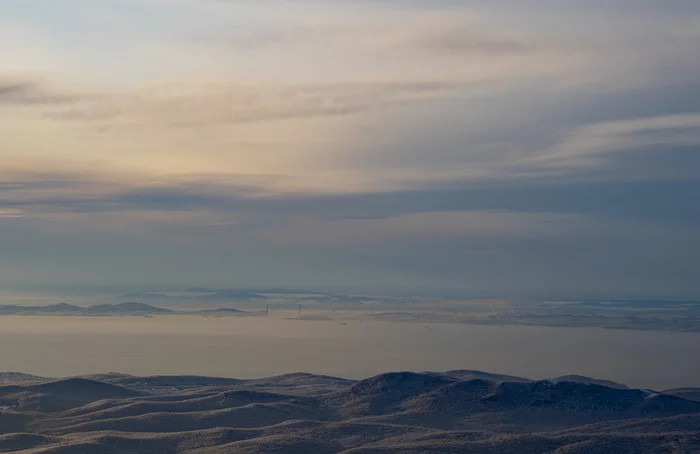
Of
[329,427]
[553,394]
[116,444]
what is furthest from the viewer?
[553,394]

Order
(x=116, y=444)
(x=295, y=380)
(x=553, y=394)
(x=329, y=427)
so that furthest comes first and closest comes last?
(x=295, y=380) → (x=553, y=394) → (x=329, y=427) → (x=116, y=444)

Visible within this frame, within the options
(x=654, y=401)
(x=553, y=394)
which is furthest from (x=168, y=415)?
(x=654, y=401)

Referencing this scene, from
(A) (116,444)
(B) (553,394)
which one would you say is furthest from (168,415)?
(B) (553,394)

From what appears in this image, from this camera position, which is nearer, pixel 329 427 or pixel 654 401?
pixel 329 427

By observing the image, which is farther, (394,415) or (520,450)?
(394,415)

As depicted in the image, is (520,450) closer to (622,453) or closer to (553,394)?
(622,453)

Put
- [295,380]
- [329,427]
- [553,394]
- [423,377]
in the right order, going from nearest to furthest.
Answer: [329,427] → [553,394] → [423,377] → [295,380]

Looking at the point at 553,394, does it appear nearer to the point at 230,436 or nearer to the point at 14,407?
the point at 230,436
